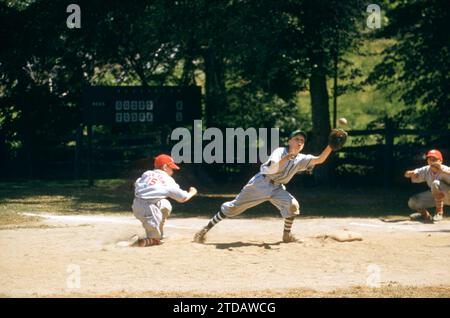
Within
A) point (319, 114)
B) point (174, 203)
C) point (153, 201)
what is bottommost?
point (174, 203)

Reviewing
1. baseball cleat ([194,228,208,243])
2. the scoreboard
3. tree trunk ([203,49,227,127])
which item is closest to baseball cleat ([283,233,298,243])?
baseball cleat ([194,228,208,243])

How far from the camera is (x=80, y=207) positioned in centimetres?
1888

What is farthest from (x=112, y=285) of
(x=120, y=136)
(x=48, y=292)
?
(x=120, y=136)

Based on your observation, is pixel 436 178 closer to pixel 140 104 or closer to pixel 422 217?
pixel 422 217

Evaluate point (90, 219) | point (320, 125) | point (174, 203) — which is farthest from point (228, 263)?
point (320, 125)

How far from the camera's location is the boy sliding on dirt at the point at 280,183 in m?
13.5

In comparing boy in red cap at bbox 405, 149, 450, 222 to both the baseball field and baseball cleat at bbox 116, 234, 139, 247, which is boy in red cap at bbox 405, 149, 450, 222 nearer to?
the baseball field

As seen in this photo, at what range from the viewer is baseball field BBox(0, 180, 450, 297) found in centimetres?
1048

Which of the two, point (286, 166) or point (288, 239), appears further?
point (288, 239)

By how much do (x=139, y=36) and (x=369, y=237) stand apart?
11.2 metres

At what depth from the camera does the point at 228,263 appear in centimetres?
1206

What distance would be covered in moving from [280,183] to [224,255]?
5.90 feet

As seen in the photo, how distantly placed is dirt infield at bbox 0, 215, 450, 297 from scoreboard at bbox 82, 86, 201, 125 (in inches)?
270
